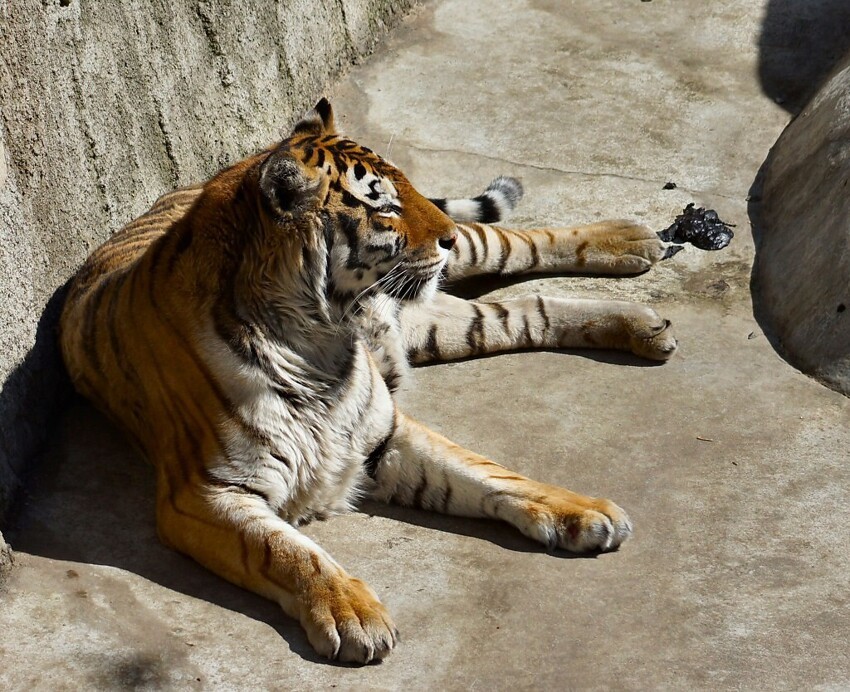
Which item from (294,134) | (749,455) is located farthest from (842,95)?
(294,134)

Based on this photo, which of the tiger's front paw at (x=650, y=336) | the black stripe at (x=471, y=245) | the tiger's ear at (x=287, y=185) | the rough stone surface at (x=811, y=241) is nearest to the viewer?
the tiger's ear at (x=287, y=185)

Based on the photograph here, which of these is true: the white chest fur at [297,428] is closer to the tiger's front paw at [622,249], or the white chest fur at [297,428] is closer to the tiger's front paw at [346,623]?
the tiger's front paw at [346,623]

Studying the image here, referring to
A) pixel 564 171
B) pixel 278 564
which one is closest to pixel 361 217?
pixel 278 564

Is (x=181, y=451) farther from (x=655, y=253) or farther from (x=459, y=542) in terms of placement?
(x=655, y=253)

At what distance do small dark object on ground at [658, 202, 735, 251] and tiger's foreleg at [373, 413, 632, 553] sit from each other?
1.67 meters

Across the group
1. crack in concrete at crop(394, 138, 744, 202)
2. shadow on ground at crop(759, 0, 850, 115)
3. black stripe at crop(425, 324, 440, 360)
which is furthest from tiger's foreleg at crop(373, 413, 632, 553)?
shadow on ground at crop(759, 0, 850, 115)

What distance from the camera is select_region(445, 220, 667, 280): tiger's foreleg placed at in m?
4.34

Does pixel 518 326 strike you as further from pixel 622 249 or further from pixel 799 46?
pixel 799 46

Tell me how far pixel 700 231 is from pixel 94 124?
224cm

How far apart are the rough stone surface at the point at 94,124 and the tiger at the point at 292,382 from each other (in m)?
0.20

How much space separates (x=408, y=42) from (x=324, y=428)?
10.9 feet

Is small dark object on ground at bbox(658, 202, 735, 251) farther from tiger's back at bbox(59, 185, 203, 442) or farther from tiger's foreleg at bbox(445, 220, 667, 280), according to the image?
tiger's back at bbox(59, 185, 203, 442)

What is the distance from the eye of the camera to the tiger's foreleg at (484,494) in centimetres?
302

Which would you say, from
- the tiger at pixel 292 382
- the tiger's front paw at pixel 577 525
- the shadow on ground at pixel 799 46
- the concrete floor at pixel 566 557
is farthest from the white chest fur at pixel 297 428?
the shadow on ground at pixel 799 46
